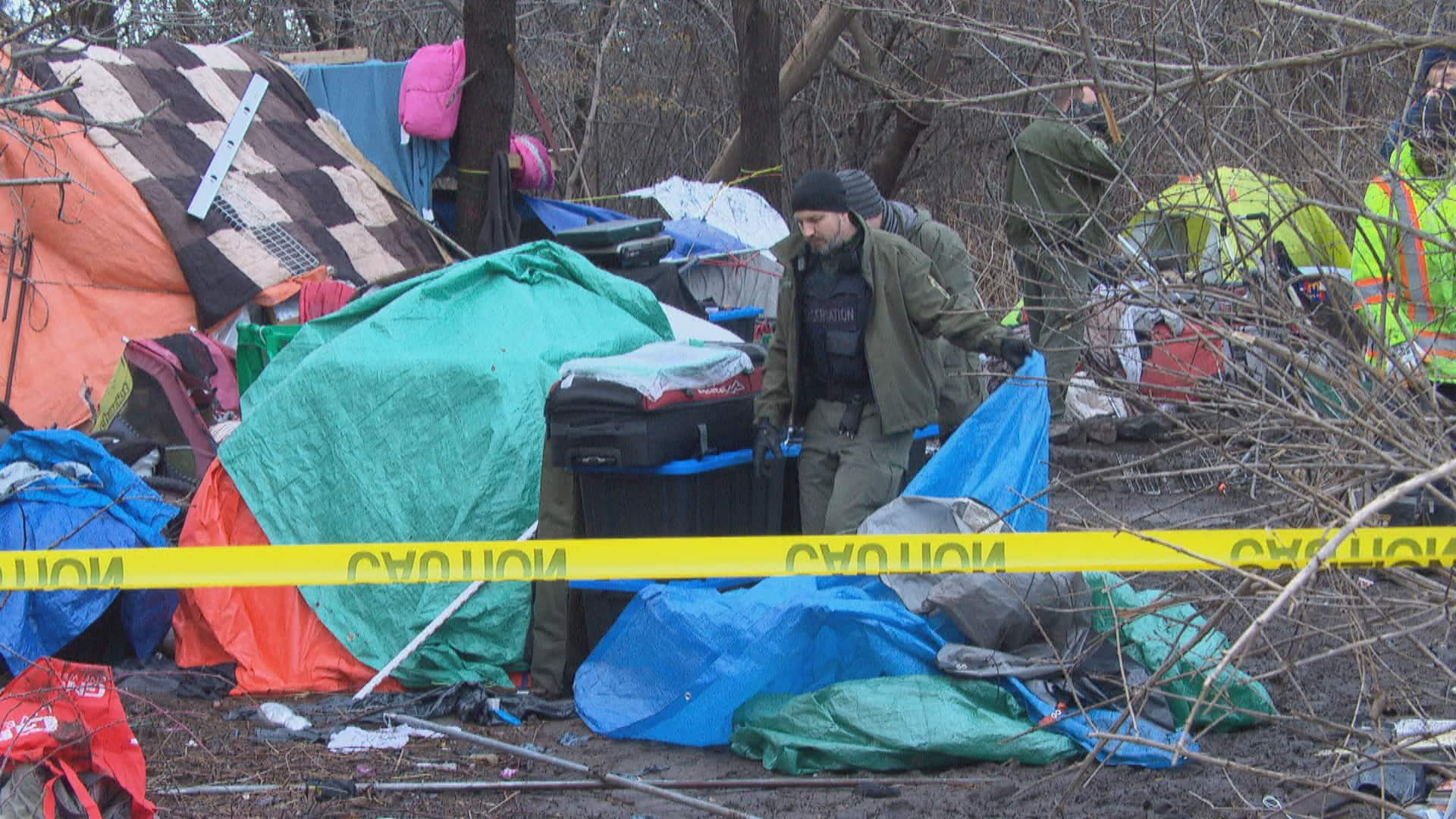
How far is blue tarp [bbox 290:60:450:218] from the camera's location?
39.5 ft

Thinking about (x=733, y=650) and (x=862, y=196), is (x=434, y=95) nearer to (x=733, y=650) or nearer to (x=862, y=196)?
(x=862, y=196)

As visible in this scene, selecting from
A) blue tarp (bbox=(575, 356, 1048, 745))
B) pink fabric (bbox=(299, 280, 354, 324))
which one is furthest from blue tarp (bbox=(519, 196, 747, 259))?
blue tarp (bbox=(575, 356, 1048, 745))

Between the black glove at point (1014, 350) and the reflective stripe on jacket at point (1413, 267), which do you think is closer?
the reflective stripe on jacket at point (1413, 267)

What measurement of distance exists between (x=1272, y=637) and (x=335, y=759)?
131 inches

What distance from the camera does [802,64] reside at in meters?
13.6

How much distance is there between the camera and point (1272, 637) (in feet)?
19.0

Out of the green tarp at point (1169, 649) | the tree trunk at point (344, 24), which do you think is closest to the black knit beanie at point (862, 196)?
the green tarp at point (1169, 649)

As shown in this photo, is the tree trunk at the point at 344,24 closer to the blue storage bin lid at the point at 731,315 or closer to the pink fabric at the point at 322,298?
the pink fabric at the point at 322,298

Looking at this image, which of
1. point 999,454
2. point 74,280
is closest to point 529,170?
point 74,280

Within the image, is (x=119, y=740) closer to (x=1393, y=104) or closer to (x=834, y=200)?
(x=834, y=200)

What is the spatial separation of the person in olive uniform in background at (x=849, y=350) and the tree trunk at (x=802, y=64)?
6920 millimetres

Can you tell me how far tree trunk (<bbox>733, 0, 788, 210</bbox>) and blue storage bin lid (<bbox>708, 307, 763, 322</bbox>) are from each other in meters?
3.75

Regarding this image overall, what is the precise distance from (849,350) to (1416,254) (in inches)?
79.8

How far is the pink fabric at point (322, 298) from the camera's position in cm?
922
